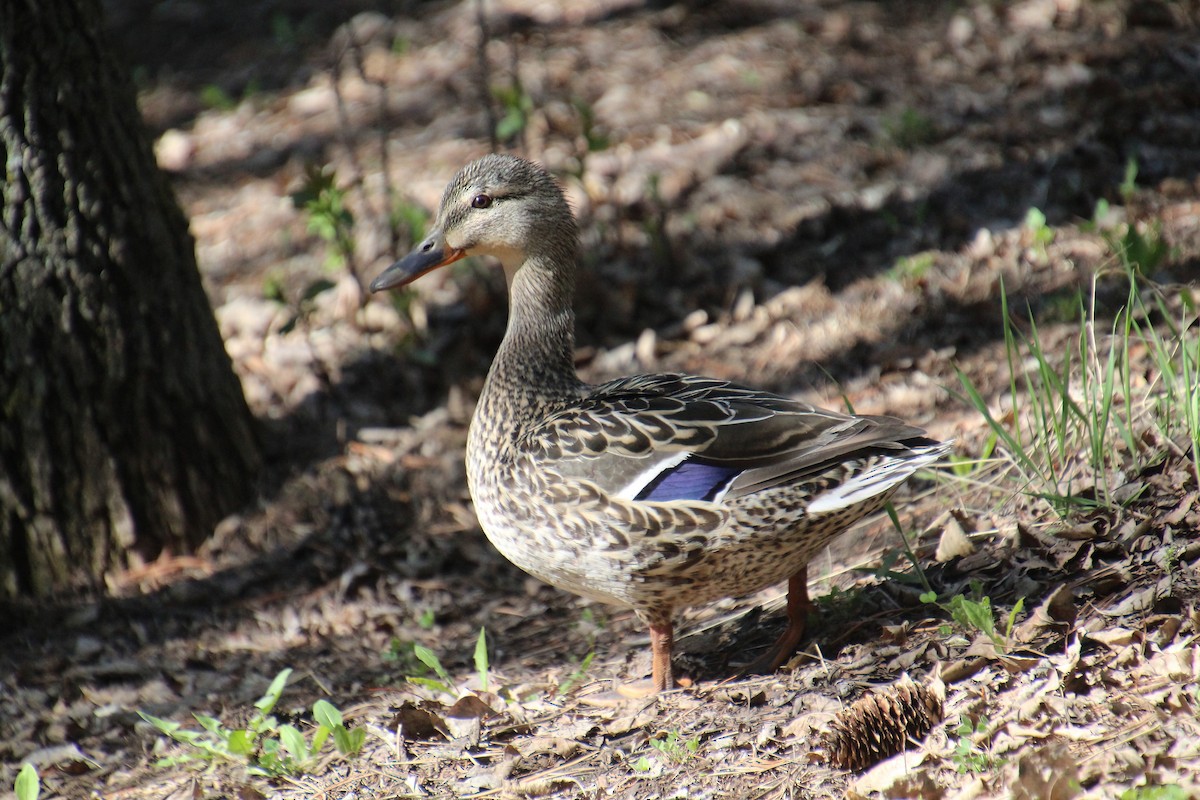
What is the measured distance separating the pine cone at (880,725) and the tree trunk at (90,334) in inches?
119

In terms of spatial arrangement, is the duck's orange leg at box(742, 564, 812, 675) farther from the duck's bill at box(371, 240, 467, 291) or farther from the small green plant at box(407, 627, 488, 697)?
the duck's bill at box(371, 240, 467, 291)

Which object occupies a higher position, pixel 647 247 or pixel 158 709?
pixel 647 247

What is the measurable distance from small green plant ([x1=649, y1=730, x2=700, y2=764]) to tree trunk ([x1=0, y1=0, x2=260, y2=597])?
2524 mm

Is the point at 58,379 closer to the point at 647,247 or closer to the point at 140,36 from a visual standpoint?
the point at 647,247

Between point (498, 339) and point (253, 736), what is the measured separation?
2724 millimetres

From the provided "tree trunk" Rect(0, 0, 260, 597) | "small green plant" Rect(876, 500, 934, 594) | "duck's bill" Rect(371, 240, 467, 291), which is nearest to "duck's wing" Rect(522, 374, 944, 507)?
"small green plant" Rect(876, 500, 934, 594)

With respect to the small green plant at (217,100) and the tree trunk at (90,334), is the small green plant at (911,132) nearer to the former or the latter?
the tree trunk at (90,334)

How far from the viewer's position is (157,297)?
455 cm

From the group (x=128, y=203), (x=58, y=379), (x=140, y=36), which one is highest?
(x=140, y=36)

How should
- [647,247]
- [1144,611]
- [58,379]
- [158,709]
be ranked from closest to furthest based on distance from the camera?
1. [1144,611]
2. [158,709]
3. [58,379]
4. [647,247]

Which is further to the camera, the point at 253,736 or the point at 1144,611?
the point at 253,736

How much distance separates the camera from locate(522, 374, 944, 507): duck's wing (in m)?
3.27

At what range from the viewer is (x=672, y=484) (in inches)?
131

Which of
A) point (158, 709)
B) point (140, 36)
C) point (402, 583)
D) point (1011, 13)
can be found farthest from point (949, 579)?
point (140, 36)
